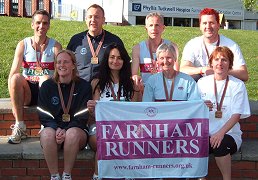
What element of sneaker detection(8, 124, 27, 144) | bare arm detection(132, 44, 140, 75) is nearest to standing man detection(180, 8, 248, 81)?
bare arm detection(132, 44, 140, 75)

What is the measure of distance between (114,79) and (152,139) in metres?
0.85

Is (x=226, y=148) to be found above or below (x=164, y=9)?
below

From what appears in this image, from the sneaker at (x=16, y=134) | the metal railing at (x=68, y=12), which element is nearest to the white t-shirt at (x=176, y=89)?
the sneaker at (x=16, y=134)

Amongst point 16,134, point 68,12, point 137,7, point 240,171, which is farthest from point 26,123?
point 137,7

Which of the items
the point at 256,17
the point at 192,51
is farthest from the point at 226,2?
the point at 192,51

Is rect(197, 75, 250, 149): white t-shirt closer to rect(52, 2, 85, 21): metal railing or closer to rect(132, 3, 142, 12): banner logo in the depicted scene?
rect(52, 2, 85, 21): metal railing

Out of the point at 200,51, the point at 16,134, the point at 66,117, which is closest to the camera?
the point at 66,117

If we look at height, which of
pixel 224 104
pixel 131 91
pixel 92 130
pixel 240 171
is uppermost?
pixel 131 91

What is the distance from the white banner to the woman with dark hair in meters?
0.41

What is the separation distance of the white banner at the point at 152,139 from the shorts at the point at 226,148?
0.10 m

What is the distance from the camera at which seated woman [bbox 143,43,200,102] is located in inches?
193

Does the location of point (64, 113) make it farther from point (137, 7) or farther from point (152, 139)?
point (137, 7)

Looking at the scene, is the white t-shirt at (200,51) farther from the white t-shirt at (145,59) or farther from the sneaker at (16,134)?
the sneaker at (16,134)

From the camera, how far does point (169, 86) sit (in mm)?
4941
